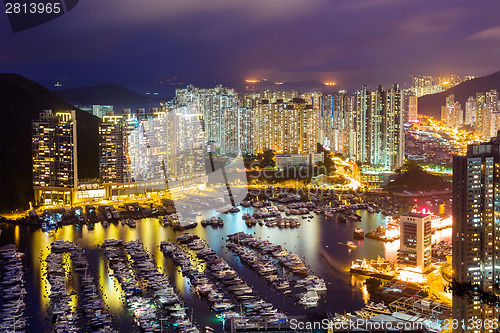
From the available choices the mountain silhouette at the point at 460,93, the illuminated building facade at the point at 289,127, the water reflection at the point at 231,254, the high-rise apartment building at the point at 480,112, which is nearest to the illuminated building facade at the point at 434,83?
the mountain silhouette at the point at 460,93

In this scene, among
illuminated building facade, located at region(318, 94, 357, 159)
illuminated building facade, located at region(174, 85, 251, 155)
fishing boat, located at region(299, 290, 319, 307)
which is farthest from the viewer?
illuminated building facade, located at region(174, 85, 251, 155)

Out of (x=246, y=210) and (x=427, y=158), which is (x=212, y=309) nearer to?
(x=246, y=210)

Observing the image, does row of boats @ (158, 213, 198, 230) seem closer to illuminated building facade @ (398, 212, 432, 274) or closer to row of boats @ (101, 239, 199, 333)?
row of boats @ (101, 239, 199, 333)

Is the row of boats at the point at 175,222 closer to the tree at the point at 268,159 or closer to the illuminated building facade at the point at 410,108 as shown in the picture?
the tree at the point at 268,159

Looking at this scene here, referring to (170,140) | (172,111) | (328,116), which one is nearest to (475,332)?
(170,140)

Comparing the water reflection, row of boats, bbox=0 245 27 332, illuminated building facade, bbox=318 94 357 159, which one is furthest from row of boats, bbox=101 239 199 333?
illuminated building facade, bbox=318 94 357 159

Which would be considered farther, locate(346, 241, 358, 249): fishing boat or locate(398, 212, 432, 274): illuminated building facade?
locate(346, 241, 358, 249): fishing boat
